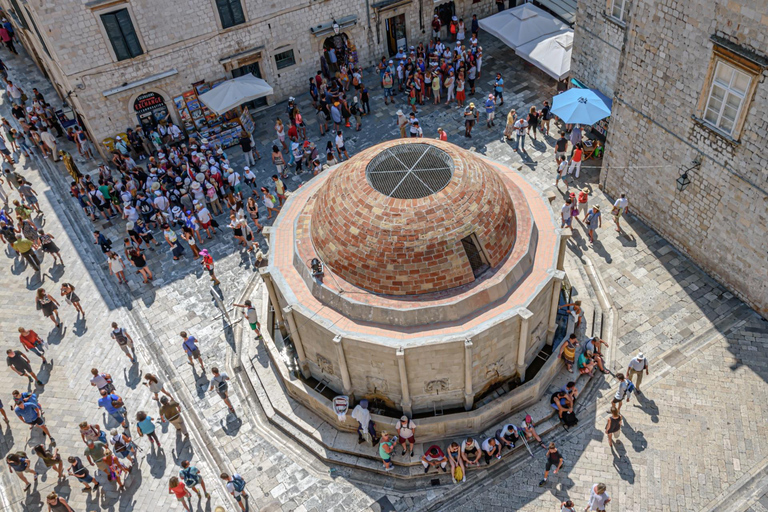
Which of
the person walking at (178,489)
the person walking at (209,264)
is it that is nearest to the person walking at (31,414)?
the person walking at (178,489)

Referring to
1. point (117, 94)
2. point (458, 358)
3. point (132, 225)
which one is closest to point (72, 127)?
point (117, 94)

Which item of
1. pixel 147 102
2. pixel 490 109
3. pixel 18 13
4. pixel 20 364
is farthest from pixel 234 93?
pixel 20 364

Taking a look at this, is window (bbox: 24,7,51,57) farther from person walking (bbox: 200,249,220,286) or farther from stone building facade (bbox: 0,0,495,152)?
person walking (bbox: 200,249,220,286)

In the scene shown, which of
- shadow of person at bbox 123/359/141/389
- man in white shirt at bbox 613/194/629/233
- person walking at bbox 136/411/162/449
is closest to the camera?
person walking at bbox 136/411/162/449

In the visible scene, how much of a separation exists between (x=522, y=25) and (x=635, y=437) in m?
21.2

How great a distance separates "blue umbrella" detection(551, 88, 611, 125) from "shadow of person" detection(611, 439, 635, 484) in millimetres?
13331

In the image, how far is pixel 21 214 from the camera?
91.1 ft

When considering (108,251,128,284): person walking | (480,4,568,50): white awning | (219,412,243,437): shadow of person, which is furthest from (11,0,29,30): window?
(480,4,568,50): white awning

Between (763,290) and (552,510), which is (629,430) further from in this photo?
(763,290)

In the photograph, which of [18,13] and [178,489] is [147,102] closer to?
[18,13]

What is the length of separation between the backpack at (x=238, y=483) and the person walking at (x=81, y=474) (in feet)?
15.3

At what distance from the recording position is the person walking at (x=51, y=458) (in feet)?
64.6

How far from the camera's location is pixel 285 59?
33.3 metres

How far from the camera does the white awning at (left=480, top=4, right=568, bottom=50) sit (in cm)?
3247
